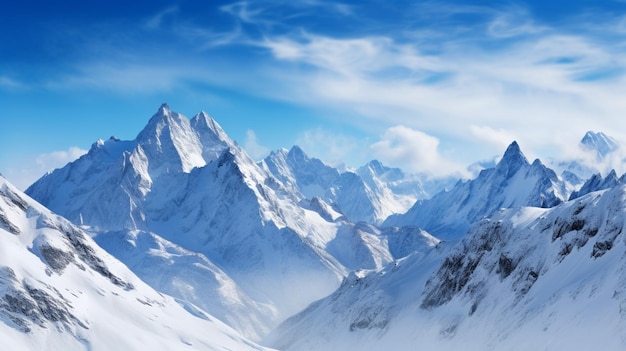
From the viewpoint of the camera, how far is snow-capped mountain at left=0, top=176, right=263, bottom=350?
134125 millimetres

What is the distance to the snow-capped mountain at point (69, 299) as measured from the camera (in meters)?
134

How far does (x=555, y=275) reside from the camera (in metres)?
132

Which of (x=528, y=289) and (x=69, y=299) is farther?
(x=69, y=299)

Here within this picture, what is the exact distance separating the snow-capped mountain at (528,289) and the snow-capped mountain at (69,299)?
168 ft

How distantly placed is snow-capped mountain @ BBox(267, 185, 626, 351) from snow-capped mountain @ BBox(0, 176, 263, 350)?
168 feet

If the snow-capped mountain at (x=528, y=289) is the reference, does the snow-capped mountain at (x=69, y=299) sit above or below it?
above

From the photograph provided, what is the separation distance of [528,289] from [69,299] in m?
90.5

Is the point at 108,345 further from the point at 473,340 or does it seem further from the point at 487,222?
the point at 487,222

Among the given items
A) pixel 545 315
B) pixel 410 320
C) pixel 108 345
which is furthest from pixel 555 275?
pixel 108 345

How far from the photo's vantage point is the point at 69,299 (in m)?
147

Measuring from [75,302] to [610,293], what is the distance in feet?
331

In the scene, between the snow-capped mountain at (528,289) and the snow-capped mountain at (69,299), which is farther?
the snow-capped mountain at (69,299)

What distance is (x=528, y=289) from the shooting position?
5482 inches

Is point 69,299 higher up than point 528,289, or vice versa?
point 69,299
